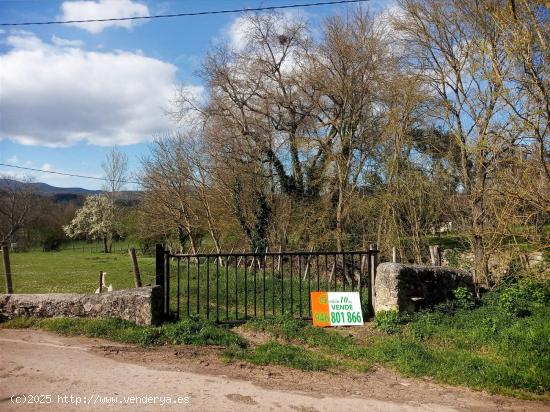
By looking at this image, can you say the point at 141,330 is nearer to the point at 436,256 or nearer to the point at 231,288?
the point at 231,288

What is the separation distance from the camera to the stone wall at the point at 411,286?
8.55 meters

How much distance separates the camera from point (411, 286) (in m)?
8.70

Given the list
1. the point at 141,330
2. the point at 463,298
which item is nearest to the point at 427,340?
the point at 463,298

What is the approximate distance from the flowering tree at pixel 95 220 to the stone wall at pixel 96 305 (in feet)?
152

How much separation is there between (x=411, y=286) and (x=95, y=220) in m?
51.3

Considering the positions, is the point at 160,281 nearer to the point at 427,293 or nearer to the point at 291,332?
the point at 291,332

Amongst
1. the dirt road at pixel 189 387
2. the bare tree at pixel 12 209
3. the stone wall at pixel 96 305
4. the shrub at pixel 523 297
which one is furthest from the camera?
the bare tree at pixel 12 209

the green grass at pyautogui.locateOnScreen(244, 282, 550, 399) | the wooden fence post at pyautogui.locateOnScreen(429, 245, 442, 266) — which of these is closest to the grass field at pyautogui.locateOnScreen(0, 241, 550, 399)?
the green grass at pyautogui.locateOnScreen(244, 282, 550, 399)

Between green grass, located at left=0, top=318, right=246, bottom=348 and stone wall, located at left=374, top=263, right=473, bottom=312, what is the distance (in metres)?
3.05

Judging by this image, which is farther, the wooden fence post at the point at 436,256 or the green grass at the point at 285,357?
the wooden fence post at the point at 436,256

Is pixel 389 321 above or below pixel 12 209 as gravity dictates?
below

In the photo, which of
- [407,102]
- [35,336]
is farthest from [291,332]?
[407,102]

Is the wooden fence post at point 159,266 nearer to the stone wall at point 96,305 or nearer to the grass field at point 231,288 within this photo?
the stone wall at point 96,305

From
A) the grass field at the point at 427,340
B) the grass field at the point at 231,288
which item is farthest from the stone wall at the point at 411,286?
the grass field at the point at 231,288
